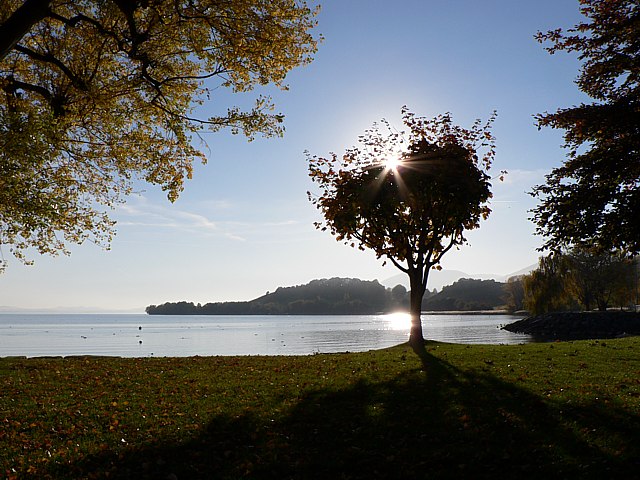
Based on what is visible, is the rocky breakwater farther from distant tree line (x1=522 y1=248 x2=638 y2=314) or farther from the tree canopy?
the tree canopy

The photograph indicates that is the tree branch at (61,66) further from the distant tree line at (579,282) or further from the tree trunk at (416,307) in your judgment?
the distant tree line at (579,282)

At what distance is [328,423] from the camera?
11016mm

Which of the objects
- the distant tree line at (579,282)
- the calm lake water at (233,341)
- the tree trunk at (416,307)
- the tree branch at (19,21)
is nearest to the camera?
the tree branch at (19,21)


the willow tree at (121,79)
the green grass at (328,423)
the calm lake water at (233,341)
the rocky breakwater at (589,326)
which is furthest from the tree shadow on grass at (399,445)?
the rocky breakwater at (589,326)

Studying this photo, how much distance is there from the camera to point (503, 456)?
876 centimetres

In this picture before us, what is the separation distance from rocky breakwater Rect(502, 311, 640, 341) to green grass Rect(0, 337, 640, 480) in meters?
50.8

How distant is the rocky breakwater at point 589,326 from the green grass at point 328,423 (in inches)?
1999

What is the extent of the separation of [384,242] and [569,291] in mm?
56985

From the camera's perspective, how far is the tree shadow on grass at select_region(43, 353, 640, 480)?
833cm

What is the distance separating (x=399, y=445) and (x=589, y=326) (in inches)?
2616

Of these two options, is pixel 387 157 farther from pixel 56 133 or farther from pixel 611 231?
pixel 56 133

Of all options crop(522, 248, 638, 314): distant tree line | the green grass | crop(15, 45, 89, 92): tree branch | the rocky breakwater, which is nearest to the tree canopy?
the green grass

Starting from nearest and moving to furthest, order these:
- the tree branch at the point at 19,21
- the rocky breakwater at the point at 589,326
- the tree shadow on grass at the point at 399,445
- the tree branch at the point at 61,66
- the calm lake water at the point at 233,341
Result: 1. the tree shadow on grass at the point at 399,445
2. the tree branch at the point at 19,21
3. the tree branch at the point at 61,66
4. the calm lake water at the point at 233,341
5. the rocky breakwater at the point at 589,326

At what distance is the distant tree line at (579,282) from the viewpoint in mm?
72312
